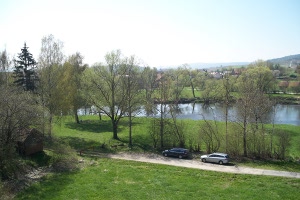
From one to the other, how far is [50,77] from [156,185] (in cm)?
2301

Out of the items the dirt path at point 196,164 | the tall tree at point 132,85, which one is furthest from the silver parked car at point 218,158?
the tall tree at point 132,85

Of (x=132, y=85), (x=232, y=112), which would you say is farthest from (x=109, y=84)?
(x=232, y=112)

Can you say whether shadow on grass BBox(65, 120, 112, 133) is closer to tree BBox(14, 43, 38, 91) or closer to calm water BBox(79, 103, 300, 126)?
calm water BBox(79, 103, 300, 126)

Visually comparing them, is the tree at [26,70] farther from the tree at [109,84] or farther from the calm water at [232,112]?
the calm water at [232,112]

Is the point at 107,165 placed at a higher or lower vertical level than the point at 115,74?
lower

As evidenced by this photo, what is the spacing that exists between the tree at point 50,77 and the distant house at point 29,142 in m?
7.96

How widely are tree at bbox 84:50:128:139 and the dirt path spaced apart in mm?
8497

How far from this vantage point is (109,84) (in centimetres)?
3906

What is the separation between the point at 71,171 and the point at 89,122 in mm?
27738

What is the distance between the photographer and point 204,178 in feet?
80.6

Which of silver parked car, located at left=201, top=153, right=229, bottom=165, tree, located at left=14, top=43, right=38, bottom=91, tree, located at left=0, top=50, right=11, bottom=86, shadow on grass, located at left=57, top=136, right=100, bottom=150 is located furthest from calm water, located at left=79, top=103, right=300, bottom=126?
silver parked car, located at left=201, top=153, right=229, bottom=165

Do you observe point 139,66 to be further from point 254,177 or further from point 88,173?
point 254,177

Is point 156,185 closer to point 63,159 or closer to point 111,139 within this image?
point 63,159

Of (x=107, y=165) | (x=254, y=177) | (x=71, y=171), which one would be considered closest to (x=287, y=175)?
(x=254, y=177)
